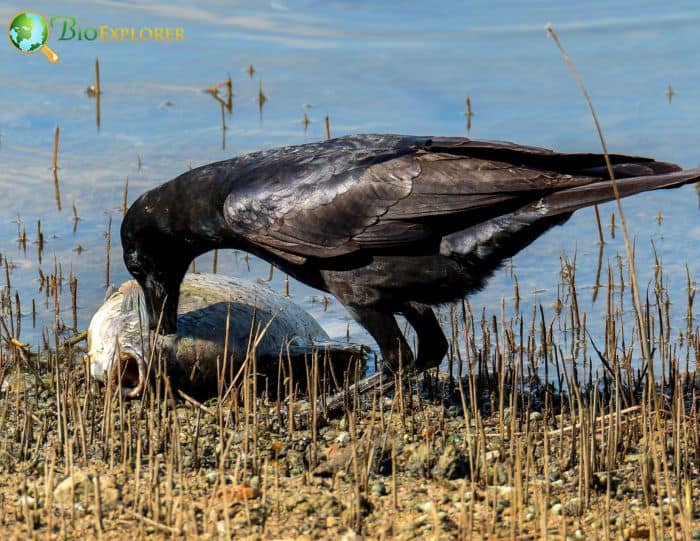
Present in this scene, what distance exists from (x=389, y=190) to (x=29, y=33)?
28.0ft

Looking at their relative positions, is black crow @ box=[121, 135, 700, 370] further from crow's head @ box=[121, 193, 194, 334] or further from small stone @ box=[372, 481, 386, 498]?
small stone @ box=[372, 481, 386, 498]

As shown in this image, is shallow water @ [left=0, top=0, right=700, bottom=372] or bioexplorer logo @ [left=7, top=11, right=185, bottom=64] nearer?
shallow water @ [left=0, top=0, right=700, bottom=372]

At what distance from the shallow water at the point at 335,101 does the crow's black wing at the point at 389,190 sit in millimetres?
1911

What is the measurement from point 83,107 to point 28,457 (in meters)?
7.53

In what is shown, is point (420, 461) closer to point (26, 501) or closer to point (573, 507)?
point (573, 507)

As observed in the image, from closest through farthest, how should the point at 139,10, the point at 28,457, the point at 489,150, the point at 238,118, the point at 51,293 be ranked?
the point at 28,457
the point at 489,150
the point at 51,293
the point at 238,118
the point at 139,10

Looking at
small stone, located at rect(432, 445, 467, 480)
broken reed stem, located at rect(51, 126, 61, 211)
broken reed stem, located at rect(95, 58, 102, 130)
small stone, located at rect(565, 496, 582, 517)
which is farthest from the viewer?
broken reed stem, located at rect(95, 58, 102, 130)

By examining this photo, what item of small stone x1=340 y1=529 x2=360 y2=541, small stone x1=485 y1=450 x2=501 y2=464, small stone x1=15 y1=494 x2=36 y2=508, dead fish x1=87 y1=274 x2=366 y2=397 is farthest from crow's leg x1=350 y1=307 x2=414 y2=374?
small stone x1=15 y1=494 x2=36 y2=508

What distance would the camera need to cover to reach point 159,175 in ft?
35.6

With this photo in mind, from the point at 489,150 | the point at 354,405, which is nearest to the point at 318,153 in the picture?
the point at 489,150

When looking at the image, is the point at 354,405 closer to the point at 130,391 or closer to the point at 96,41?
the point at 130,391

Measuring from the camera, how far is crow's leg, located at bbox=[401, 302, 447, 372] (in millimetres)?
6828

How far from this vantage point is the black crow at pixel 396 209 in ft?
20.4

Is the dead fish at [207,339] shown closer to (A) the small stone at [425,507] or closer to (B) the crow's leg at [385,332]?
(B) the crow's leg at [385,332]
